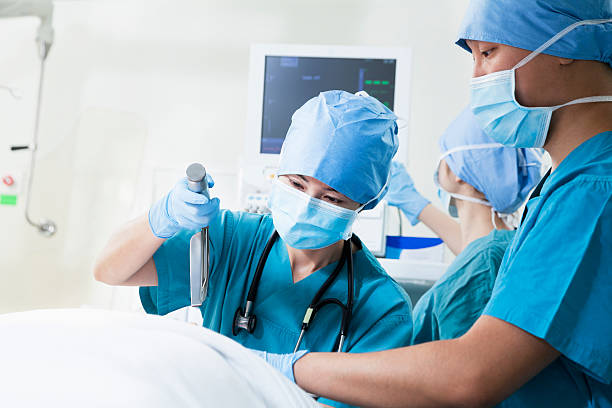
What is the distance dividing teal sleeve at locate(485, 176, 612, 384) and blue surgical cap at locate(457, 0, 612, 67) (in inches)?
9.2

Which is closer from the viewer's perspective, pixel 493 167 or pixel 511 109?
pixel 511 109

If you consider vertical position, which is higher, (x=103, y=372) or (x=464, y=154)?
(x=464, y=154)

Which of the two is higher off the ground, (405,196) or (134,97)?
(134,97)

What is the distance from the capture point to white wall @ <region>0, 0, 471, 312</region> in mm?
2918

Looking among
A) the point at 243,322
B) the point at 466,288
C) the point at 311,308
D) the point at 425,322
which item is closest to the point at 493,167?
the point at 466,288

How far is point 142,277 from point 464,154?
933 millimetres

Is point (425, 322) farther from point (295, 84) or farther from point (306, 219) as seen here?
point (295, 84)

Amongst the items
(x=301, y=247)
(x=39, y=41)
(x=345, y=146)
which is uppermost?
(x=39, y=41)

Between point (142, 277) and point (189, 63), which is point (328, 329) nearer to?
point (142, 277)

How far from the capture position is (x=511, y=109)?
94cm

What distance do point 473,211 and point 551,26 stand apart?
790 millimetres

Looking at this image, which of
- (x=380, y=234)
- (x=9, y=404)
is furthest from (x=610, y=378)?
(x=380, y=234)

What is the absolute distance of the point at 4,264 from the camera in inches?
127

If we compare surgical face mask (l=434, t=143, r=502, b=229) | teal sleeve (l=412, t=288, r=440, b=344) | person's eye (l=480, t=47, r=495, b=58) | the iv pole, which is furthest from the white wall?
person's eye (l=480, t=47, r=495, b=58)
